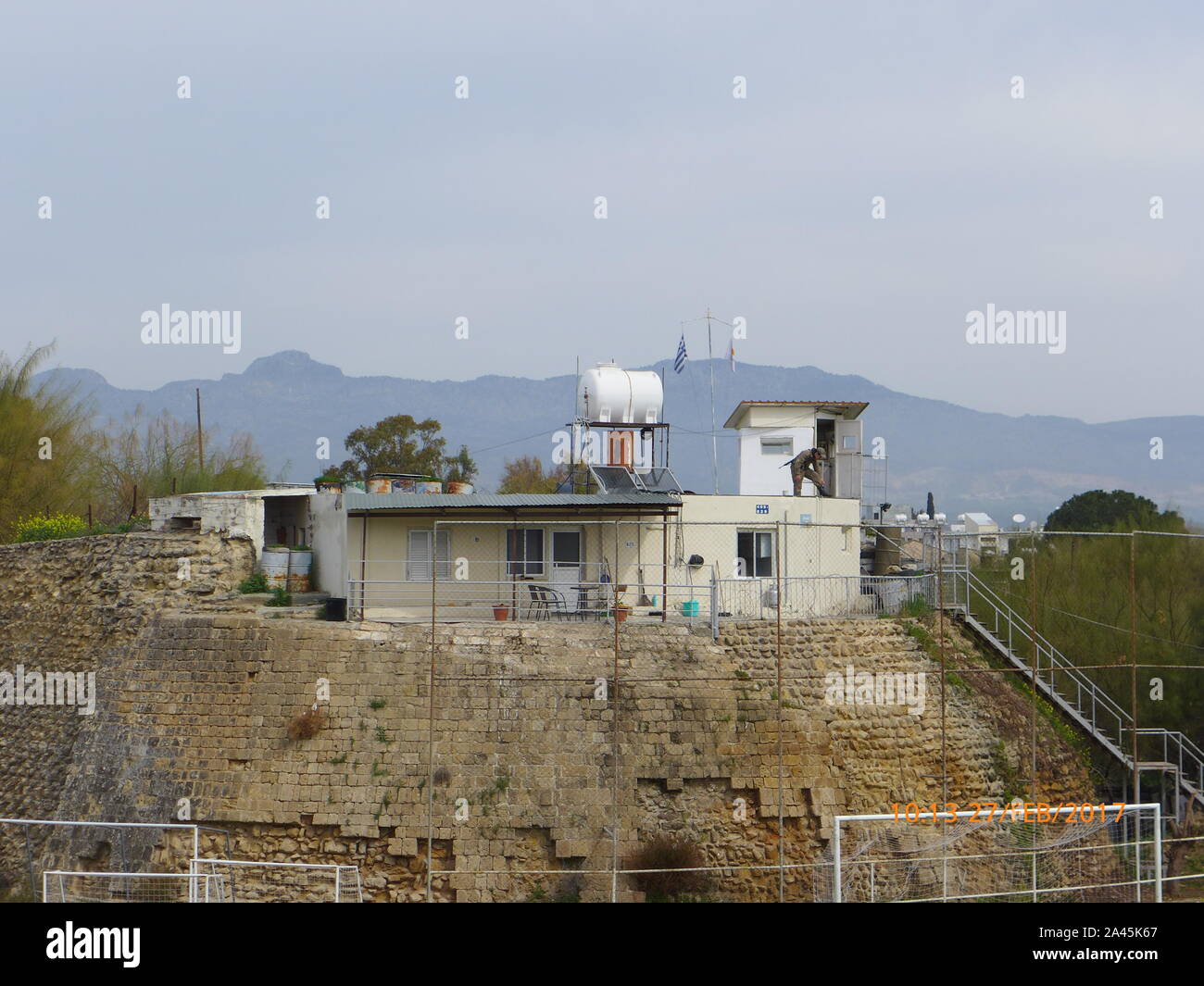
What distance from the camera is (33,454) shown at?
1382 inches

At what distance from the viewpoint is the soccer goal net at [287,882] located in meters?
19.7

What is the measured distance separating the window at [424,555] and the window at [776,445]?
826 centimetres

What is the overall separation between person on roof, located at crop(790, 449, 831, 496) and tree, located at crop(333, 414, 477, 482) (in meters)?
28.6

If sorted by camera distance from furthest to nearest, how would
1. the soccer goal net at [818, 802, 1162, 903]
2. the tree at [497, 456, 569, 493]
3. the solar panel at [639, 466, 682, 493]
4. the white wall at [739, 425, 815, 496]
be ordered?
the tree at [497, 456, 569, 493], the white wall at [739, 425, 815, 496], the solar panel at [639, 466, 682, 493], the soccer goal net at [818, 802, 1162, 903]

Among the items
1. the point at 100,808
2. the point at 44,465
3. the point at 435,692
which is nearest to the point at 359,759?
the point at 435,692

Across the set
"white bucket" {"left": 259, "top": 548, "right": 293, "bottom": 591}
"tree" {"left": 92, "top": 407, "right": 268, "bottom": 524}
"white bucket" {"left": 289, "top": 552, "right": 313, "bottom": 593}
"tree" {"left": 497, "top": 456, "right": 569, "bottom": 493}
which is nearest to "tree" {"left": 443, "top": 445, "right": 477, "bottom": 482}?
"tree" {"left": 497, "top": 456, "right": 569, "bottom": 493}

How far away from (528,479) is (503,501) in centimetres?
4931

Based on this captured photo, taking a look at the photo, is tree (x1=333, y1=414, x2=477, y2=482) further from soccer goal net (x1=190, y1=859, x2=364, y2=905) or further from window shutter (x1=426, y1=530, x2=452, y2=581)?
soccer goal net (x1=190, y1=859, x2=364, y2=905)

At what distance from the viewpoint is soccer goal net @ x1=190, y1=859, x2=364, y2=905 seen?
774 inches

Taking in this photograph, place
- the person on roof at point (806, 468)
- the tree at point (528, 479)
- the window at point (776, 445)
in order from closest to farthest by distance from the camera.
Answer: the person on roof at point (806, 468)
the window at point (776, 445)
the tree at point (528, 479)

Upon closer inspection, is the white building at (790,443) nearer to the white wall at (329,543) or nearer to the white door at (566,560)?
the white door at (566,560)

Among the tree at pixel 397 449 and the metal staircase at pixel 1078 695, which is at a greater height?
the tree at pixel 397 449

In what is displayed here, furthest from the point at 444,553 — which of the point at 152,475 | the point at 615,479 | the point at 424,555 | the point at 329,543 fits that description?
the point at 152,475

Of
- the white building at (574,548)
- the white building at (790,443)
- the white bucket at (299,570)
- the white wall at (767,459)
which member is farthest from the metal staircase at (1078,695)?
the white bucket at (299,570)
